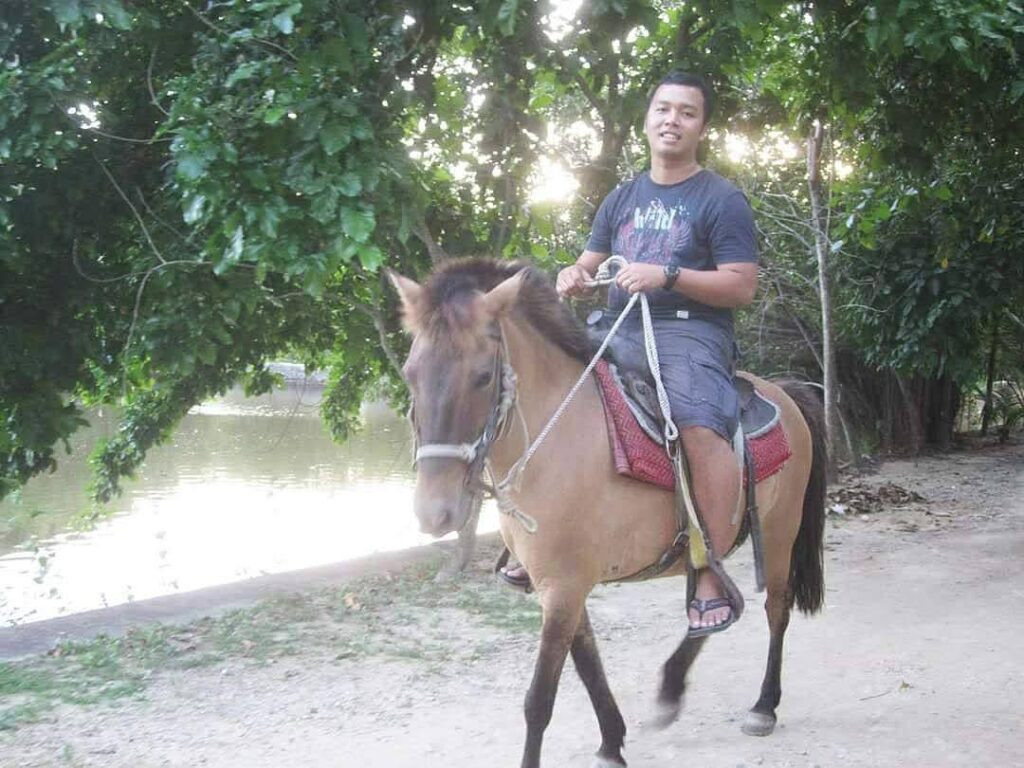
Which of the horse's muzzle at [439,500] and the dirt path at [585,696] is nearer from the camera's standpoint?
the horse's muzzle at [439,500]

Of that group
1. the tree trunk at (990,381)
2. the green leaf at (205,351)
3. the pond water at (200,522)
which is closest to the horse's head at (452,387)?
the pond water at (200,522)

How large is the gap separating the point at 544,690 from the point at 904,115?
19.4 feet

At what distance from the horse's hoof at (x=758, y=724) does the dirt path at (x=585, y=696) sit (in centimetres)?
5

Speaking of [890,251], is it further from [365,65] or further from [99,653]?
[99,653]

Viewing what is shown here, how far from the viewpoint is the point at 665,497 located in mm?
3684

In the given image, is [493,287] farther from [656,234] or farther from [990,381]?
[990,381]

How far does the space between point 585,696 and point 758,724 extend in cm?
94

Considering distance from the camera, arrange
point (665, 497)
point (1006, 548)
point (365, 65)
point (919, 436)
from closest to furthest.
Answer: point (665, 497) < point (365, 65) < point (1006, 548) < point (919, 436)

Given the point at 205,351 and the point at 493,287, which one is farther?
the point at 205,351

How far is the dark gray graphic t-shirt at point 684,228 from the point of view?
3740 mm

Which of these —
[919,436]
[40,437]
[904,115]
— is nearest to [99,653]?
[40,437]

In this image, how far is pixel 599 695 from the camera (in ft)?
12.8

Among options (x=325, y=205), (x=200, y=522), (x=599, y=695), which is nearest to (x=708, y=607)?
(x=599, y=695)

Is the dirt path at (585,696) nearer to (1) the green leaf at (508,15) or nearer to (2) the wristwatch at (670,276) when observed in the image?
(2) the wristwatch at (670,276)
